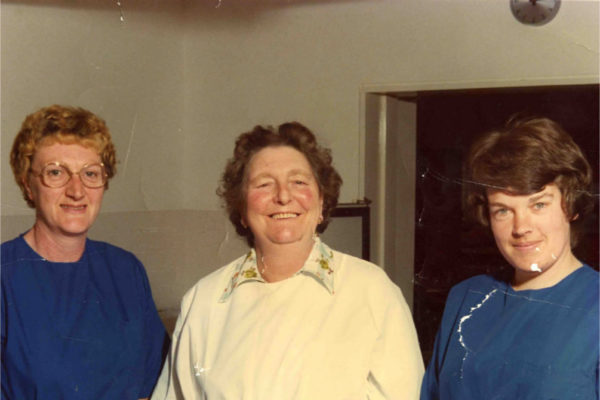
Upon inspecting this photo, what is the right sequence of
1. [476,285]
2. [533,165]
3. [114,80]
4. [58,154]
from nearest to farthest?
1. [533,165]
2. [476,285]
3. [58,154]
4. [114,80]

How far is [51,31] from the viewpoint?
1.62m

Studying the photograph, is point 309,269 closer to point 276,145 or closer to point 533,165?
point 276,145

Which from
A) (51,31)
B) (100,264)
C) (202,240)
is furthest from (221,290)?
(51,31)

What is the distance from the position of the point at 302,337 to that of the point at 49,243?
0.60 meters

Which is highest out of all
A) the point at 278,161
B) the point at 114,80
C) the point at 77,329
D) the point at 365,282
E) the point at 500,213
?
the point at 114,80

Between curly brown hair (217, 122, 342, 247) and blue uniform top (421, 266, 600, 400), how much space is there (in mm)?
363

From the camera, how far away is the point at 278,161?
4.85 feet

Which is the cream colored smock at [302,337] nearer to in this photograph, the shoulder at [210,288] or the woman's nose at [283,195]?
the shoulder at [210,288]

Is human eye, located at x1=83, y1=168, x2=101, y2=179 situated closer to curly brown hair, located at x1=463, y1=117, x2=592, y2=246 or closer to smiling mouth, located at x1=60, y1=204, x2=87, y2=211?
smiling mouth, located at x1=60, y1=204, x2=87, y2=211

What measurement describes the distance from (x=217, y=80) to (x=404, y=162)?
49 cm

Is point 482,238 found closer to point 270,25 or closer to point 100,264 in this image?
point 270,25

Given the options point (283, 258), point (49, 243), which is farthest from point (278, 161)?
point (49, 243)

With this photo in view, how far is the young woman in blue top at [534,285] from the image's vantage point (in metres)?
1.30

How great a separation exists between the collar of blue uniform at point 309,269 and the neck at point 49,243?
14.4 inches
